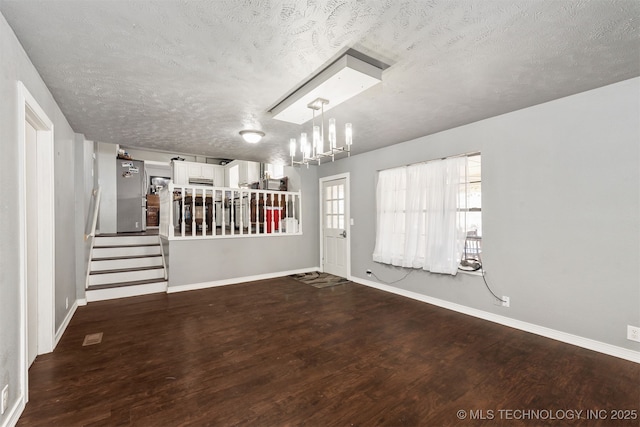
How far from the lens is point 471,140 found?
3.57m

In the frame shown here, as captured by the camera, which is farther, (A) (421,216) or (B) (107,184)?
(B) (107,184)

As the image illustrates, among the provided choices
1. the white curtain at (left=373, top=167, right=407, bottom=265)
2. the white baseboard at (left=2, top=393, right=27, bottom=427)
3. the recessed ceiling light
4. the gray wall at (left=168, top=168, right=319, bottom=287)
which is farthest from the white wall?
the white curtain at (left=373, top=167, right=407, bottom=265)

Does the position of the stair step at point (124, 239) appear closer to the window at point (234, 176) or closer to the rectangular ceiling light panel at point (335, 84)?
the window at point (234, 176)

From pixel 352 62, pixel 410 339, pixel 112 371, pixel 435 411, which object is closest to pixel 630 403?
pixel 435 411

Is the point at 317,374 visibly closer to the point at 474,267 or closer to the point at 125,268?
the point at 474,267

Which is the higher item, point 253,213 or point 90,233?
point 253,213

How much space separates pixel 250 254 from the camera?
551 centimetres

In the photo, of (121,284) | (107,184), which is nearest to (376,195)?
(121,284)

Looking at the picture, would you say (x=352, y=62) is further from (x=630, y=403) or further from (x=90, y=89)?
(x=630, y=403)

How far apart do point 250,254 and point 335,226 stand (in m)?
1.83

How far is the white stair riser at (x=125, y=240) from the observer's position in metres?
5.19

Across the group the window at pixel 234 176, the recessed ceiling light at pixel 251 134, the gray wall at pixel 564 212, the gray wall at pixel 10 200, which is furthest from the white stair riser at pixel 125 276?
the gray wall at pixel 564 212

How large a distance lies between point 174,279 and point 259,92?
3.59m

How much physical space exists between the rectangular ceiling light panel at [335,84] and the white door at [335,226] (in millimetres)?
2955
